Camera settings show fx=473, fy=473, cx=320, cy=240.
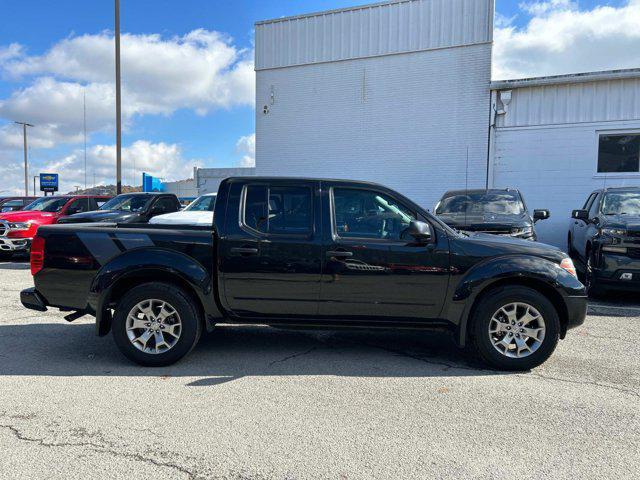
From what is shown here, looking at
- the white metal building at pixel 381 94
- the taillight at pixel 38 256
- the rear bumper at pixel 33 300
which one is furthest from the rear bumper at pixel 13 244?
the taillight at pixel 38 256

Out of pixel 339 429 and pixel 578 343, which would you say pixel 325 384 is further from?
pixel 578 343

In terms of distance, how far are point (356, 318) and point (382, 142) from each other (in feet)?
39.8

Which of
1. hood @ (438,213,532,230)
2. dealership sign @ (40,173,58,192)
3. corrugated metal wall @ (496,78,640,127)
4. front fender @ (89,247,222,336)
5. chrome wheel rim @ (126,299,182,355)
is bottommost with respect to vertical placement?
chrome wheel rim @ (126,299,182,355)

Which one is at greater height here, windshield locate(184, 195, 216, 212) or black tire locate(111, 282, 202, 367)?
windshield locate(184, 195, 216, 212)

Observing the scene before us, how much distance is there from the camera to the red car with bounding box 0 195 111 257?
12.2 m

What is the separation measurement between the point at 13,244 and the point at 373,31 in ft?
41.6

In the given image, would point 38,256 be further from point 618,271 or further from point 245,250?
point 618,271

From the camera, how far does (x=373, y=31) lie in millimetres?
16062

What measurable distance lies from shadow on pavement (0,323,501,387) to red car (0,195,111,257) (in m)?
7.37

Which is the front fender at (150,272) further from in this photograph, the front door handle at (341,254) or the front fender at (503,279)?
the front fender at (503,279)

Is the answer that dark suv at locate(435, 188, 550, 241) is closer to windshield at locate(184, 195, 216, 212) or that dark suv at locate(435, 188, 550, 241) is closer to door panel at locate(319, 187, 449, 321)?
door panel at locate(319, 187, 449, 321)

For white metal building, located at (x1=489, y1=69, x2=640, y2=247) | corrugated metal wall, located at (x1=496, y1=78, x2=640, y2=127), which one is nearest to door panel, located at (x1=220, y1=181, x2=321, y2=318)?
white metal building, located at (x1=489, y1=69, x2=640, y2=247)

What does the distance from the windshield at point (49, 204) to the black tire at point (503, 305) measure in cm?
1295

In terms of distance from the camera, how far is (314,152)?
16984mm
